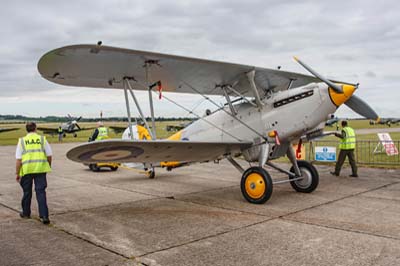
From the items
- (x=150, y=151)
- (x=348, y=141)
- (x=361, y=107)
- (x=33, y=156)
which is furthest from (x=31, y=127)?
(x=348, y=141)

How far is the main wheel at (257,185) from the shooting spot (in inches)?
277

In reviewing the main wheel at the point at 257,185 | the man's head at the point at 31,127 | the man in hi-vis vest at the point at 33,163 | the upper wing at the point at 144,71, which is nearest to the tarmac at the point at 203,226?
the main wheel at the point at 257,185

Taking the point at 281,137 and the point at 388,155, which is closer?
the point at 281,137

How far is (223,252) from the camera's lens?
→ 4418 mm

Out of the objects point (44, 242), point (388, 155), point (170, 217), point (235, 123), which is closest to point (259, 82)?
point (235, 123)

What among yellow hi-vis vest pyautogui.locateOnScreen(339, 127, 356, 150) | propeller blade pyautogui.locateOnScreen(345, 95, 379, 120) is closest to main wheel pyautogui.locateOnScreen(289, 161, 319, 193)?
propeller blade pyautogui.locateOnScreen(345, 95, 379, 120)

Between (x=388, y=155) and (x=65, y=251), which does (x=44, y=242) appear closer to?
(x=65, y=251)

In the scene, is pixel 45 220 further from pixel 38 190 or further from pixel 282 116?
pixel 282 116

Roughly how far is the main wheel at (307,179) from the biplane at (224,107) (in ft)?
0.07

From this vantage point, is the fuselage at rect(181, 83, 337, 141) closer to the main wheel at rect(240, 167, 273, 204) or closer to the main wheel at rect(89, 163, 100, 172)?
the main wheel at rect(240, 167, 273, 204)

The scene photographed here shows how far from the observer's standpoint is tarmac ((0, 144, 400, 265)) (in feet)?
14.0

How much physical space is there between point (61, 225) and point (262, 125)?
4219 millimetres

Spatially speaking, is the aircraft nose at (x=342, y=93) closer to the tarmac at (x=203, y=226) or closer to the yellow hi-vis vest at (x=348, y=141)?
the tarmac at (x=203, y=226)

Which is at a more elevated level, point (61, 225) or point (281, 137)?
point (281, 137)
